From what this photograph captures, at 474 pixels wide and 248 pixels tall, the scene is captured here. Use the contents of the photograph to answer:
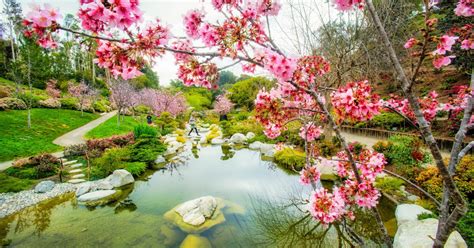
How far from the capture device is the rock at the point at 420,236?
10.5 feet

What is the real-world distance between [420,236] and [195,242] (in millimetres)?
3616

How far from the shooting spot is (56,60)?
29812 millimetres

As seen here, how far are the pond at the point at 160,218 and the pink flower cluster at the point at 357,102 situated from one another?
11.6ft

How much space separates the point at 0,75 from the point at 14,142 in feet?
75.7

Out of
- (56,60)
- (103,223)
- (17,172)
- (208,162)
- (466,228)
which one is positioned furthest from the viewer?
(56,60)

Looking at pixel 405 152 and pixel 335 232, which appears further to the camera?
pixel 405 152

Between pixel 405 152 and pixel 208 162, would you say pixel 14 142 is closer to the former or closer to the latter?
pixel 208 162

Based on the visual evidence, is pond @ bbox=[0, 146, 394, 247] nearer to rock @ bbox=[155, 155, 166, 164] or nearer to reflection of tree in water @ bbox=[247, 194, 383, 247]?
reflection of tree in water @ bbox=[247, 194, 383, 247]

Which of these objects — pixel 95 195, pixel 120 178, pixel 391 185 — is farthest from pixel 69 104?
pixel 391 185

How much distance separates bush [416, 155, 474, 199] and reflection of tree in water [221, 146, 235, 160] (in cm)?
758

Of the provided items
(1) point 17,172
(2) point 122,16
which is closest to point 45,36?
(2) point 122,16

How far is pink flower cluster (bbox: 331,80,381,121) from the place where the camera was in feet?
5.19

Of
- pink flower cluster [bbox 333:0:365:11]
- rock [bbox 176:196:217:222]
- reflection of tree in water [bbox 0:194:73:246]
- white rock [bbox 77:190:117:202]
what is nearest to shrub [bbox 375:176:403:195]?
rock [bbox 176:196:217:222]

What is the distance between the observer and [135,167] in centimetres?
809
